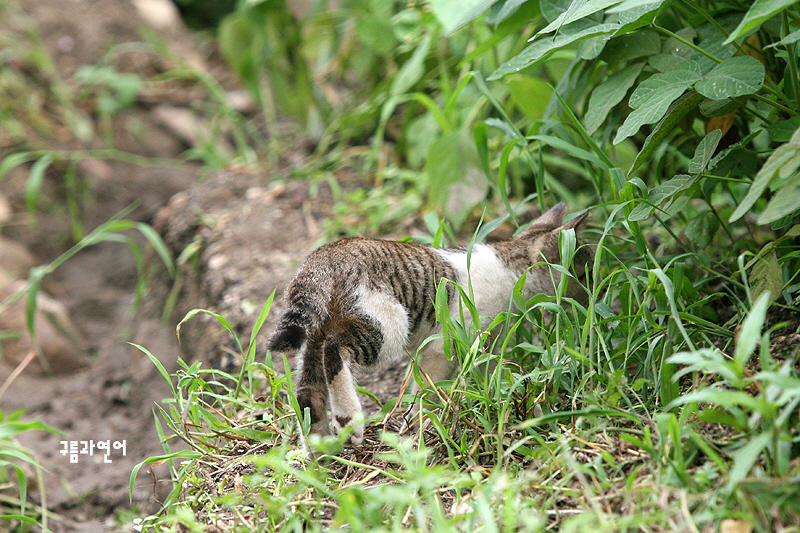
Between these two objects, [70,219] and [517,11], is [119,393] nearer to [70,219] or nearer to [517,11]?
[70,219]

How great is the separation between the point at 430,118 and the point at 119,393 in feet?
7.36

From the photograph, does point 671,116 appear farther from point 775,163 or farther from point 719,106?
point 775,163

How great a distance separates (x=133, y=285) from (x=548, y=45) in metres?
3.54

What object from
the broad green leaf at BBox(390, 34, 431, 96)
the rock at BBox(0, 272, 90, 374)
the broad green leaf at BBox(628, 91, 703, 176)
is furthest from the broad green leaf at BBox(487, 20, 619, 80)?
the rock at BBox(0, 272, 90, 374)

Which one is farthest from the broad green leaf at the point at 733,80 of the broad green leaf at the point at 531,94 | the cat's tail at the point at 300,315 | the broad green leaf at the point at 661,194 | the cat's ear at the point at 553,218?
the cat's tail at the point at 300,315

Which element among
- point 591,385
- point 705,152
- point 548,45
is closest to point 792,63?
point 705,152

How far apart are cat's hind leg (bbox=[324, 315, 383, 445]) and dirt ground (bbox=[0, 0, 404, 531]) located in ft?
1.51

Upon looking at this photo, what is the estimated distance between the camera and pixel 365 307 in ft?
6.69

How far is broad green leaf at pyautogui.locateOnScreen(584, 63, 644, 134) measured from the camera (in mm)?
2109

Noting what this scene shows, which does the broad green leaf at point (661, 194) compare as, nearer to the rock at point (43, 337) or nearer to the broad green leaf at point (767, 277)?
the broad green leaf at point (767, 277)

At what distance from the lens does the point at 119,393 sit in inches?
138

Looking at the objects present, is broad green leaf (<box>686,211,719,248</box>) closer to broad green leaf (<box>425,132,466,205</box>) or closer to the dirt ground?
broad green leaf (<box>425,132,466,205</box>)

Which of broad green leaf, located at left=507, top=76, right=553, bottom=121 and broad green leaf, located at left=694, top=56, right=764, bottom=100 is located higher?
broad green leaf, located at left=694, top=56, right=764, bottom=100

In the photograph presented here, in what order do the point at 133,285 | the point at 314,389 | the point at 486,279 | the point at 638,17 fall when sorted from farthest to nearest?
the point at 133,285 < the point at 486,279 < the point at 314,389 < the point at 638,17
